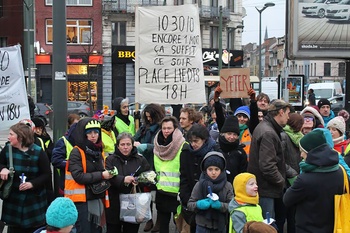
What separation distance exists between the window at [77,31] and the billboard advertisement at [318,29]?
28.8 meters

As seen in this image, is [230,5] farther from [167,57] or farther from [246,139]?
[246,139]

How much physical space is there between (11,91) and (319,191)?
13.1 feet

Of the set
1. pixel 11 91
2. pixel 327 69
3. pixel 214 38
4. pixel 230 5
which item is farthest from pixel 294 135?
pixel 327 69

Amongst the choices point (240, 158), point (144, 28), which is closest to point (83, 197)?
point (240, 158)

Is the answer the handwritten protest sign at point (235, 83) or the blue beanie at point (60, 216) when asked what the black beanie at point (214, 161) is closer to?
the blue beanie at point (60, 216)

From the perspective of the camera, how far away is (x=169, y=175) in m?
6.28

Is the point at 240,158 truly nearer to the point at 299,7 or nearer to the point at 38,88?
the point at 299,7

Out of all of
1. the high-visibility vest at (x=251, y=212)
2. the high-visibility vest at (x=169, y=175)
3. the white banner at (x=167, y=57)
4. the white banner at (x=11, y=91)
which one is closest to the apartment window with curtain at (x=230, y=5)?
the white banner at (x=167, y=57)

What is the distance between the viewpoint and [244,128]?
22.4 ft

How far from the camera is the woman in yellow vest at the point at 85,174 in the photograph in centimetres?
532

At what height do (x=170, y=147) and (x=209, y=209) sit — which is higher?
(x=170, y=147)

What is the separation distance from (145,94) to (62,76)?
1.34 m

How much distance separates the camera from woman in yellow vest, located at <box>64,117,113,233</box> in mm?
5324

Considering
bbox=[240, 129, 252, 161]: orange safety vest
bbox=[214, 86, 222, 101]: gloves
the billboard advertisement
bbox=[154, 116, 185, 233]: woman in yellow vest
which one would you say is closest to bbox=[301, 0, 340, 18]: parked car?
the billboard advertisement
